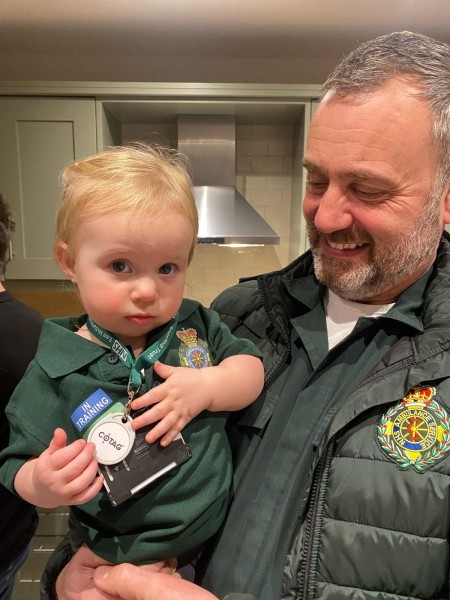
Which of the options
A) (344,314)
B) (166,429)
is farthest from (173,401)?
(344,314)

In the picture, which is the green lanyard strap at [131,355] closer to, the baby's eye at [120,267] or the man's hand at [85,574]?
the baby's eye at [120,267]

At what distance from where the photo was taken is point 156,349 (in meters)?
0.86

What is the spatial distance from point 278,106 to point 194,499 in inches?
98.2

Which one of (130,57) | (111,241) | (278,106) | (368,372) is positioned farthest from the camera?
(130,57)

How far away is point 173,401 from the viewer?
0.81 meters

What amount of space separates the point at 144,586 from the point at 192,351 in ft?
1.30

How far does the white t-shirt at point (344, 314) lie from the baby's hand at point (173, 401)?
36cm

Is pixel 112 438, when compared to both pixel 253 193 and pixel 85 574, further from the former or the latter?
pixel 253 193

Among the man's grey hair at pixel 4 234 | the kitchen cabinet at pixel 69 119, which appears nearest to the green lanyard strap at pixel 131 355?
the man's grey hair at pixel 4 234

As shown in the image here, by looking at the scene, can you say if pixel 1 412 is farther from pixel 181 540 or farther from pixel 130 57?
pixel 130 57

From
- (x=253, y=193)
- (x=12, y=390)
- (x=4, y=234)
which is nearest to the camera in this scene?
(x=12, y=390)

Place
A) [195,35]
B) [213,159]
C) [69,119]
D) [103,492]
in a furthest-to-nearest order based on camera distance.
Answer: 1. [213,159]
2. [195,35]
3. [69,119]
4. [103,492]

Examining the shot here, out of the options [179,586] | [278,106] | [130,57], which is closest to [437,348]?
[179,586]

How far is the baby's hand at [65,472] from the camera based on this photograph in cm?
72
